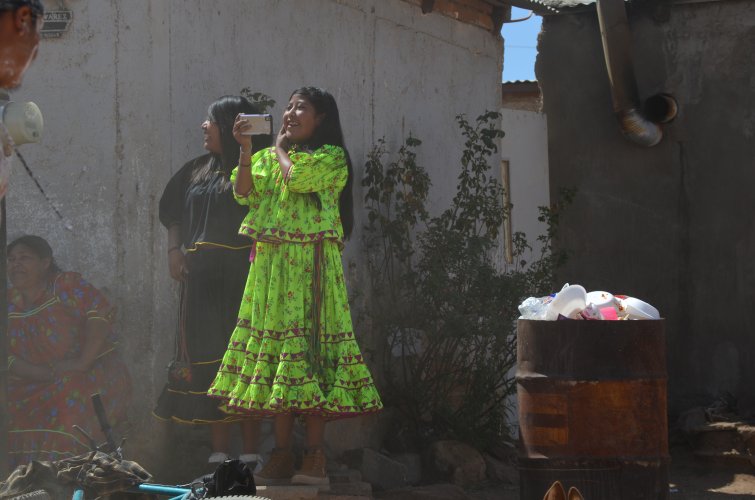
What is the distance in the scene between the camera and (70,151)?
20.1 feet

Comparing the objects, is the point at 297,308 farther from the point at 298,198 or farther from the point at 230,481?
→ the point at 230,481

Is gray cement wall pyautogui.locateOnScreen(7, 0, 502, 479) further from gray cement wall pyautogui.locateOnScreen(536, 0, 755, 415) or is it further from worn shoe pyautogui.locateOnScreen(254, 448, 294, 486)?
gray cement wall pyautogui.locateOnScreen(536, 0, 755, 415)

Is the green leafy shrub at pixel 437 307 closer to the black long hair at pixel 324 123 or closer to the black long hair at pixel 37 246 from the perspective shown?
the black long hair at pixel 324 123

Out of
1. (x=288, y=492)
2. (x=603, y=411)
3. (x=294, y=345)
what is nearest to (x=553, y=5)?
(x=294, y=345)

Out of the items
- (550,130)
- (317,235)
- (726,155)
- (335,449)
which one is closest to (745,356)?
(726,155)

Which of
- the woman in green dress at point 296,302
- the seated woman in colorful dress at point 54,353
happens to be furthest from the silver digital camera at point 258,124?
the seated woman in colorful dress at point 54,353

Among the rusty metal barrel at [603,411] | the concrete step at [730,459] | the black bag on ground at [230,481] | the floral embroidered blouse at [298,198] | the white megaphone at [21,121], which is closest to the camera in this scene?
the white megaphone at [21,121]

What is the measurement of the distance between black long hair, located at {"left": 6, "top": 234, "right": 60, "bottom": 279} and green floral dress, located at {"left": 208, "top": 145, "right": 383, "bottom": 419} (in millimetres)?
1114

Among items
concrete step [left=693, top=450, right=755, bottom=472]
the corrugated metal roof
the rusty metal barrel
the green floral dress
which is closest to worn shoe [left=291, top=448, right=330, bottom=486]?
the green floral dress

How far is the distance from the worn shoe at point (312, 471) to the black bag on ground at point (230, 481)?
164cm

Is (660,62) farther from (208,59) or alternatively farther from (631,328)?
(631,328)

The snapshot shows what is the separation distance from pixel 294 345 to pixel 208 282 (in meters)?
0.76

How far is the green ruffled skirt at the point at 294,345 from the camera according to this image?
532 cm

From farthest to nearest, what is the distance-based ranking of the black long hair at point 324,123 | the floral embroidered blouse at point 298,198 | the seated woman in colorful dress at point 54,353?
the seated woman in colorful dress at point 54,353 → the black long hair at point 324,123 → the floral embroidered blouse at point 298,198
